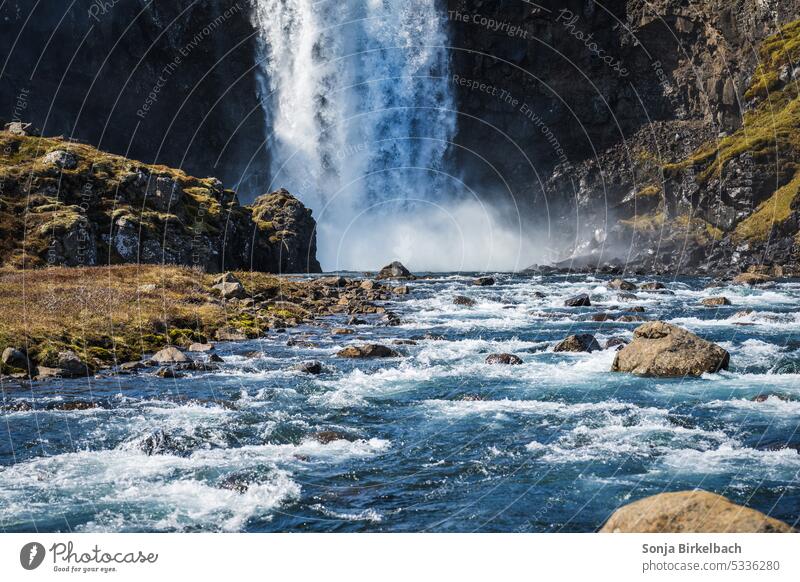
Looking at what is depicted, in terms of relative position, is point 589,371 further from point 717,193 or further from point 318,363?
point 717,193

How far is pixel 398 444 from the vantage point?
16.5 metres

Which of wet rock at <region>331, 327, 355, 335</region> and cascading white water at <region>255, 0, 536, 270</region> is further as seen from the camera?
cascading white water at <region>255, 0, 536, 270</region>

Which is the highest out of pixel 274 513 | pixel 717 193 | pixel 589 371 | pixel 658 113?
pixel 658 113

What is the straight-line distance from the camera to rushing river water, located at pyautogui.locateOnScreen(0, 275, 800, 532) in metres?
12.3

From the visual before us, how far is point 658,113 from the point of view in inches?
4877

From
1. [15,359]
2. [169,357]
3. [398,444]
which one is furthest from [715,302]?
[15,359]

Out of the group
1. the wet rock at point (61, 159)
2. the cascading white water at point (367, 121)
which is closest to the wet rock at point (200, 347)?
the wet rock at point (61, 159)

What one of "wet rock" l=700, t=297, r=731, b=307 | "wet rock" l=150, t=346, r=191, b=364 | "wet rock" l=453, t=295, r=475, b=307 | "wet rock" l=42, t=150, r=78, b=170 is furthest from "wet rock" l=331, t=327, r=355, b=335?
"wet rock" l=42, t=150, r=78, b=170

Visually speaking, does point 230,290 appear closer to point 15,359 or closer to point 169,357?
point 169,357

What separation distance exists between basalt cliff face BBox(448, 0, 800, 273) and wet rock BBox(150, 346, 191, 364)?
75370 millimetres

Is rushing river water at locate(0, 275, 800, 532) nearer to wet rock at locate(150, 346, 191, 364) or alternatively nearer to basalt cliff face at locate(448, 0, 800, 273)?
wet rock at locate(150, 346, 191, 364)

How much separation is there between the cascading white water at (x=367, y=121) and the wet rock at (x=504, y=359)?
96208 mm

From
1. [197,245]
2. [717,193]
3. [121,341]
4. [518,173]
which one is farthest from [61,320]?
[518,173]

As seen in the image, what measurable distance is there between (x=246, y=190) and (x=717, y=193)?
91.3m
